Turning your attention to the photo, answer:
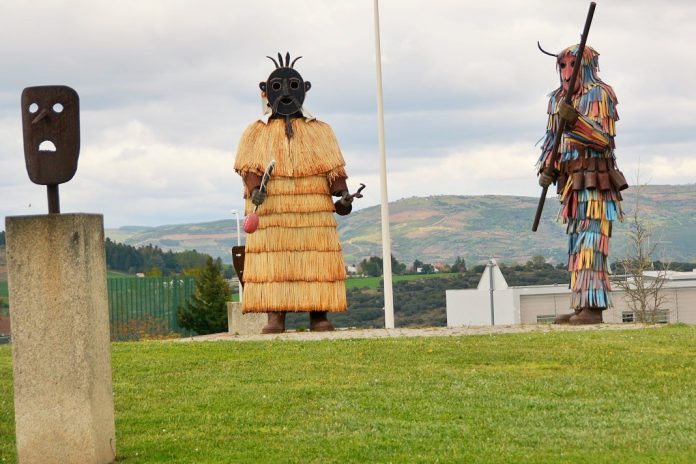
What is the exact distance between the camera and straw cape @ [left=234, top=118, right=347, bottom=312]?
1903 cm

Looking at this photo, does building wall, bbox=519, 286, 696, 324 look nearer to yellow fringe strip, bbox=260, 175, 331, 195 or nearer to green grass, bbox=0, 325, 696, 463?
yellow fringe strip, bbox=260, 175, 331, 195

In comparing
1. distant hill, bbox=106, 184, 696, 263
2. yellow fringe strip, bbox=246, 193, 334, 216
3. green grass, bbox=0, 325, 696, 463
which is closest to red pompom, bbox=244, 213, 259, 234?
yellow fringe strip, bbox=246, 193, 334, 216

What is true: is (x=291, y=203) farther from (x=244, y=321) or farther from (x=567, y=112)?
(x=244, y=321)

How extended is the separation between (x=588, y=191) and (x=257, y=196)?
15.7ft

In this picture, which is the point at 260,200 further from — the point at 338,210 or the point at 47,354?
the point at 47,354

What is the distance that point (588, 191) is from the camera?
62.3 ft

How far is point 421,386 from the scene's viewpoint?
42.3ft

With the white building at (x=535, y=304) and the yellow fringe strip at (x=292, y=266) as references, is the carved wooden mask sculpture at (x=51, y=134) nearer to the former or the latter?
the yellow fringe strip at (x=292, y=266)

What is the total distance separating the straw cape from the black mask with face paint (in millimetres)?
161

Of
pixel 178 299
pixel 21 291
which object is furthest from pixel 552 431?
pixel 178 299

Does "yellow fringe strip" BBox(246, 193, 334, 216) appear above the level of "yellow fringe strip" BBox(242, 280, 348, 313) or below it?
above

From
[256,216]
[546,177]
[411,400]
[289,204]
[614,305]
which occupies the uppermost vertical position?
[546,177]

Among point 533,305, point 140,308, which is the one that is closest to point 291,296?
point 140,308

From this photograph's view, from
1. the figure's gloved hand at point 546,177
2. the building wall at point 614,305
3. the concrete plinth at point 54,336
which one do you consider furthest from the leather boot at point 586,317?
the building wall at point 614,305
